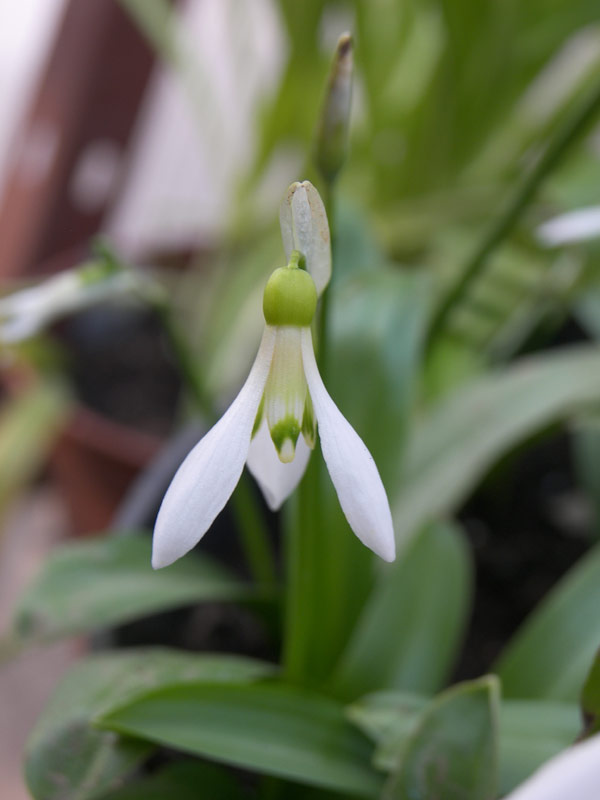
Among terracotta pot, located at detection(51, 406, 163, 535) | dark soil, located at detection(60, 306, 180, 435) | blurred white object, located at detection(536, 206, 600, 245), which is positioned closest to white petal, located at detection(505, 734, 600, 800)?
blurred white object, located at detection(536, 206, 600, 245)

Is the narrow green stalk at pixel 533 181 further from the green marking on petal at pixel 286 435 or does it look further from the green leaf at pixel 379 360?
the green marking on petal at pixel 286 435

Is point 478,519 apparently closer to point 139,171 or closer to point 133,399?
point 133,399

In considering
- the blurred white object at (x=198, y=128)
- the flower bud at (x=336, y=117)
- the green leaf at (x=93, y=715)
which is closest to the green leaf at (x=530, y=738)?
the green leaf at (x=93, y=715)

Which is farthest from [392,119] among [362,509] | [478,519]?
[362,509]

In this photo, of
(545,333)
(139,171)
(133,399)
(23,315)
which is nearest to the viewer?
(23,315)

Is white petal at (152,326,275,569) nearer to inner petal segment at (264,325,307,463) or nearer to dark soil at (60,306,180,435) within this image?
inner petal segment at (264,325,307,463)

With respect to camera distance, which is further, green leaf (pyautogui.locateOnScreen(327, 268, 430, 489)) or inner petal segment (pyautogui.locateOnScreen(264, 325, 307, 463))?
green leaf (pyautogui.locateOnScreen(327, 268, 430, 489))
